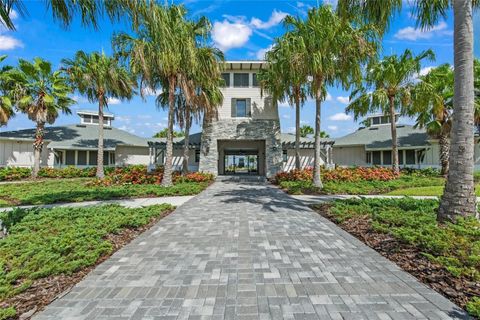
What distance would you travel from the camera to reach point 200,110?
18.0 metres

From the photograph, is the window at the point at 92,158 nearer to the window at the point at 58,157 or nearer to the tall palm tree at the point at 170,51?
the window at the point at 58,157

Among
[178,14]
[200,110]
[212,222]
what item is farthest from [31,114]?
[212,222]

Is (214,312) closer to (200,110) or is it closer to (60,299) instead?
(60,299)

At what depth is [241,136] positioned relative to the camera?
21016 mm

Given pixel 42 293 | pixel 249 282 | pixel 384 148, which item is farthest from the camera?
pixel 384 148

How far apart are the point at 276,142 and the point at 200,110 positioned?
273 inches

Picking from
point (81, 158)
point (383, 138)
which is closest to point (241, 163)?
point (383, 138)

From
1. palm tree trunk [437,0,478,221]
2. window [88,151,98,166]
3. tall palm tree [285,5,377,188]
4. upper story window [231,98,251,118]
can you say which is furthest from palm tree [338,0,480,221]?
window [88,151,98,166]

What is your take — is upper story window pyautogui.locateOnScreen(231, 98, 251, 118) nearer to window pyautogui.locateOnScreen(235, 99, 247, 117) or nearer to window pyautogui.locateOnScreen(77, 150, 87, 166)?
window pyautogui.locateOnScreen(235, 99, 247, 117)

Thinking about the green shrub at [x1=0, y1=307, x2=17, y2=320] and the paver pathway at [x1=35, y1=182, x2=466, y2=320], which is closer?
the green shrub at [x1=0, y1=307, x2=17, y2=320]

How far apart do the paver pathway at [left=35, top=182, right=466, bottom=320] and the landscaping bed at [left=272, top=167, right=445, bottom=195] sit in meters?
6.75

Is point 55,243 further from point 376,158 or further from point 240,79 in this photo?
point 376,158

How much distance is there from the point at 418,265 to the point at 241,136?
1764 centimetres

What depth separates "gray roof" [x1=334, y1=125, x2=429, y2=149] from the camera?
23.5 m
